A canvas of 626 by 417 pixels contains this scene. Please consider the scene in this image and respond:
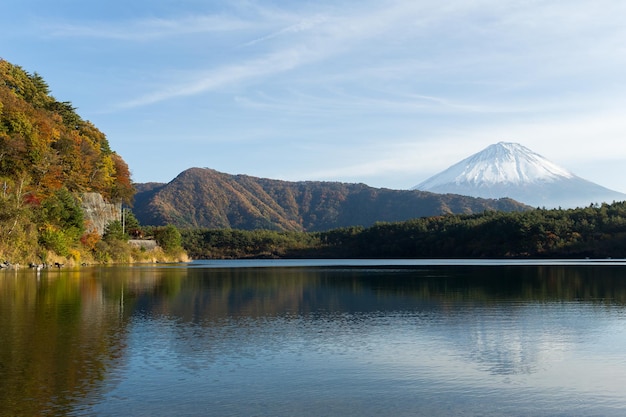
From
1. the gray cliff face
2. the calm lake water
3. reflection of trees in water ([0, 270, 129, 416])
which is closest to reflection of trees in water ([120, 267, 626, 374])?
the calm lake water

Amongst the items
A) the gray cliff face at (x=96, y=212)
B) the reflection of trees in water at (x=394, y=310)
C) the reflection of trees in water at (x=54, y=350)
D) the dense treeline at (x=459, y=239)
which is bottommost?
the reflection of trees in water at (x=394, y=310)

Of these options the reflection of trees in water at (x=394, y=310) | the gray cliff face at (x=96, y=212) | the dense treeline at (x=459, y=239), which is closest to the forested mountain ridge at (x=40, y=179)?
the gray cliff face at (x=96, y=212)

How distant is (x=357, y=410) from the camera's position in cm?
1017

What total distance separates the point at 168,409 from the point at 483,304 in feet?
62.9

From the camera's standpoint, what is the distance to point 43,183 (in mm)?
70125

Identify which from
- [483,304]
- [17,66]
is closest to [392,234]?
[17,66]

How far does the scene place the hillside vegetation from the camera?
56.8 metres

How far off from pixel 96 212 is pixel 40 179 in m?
12.4

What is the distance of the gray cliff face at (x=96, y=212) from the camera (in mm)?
77856

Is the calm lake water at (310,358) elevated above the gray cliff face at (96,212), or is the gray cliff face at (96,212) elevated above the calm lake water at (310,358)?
the gray cliff face at (96,212)

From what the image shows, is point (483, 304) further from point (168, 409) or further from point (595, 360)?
point (168, 409)

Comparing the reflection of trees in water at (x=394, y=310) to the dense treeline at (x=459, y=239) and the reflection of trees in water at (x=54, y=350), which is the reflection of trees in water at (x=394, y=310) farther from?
the dense treeline at (x=459, y=239)

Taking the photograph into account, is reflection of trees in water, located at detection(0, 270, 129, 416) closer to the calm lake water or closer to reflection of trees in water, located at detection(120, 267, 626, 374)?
the calm lake water

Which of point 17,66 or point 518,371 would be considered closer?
point 518,371
